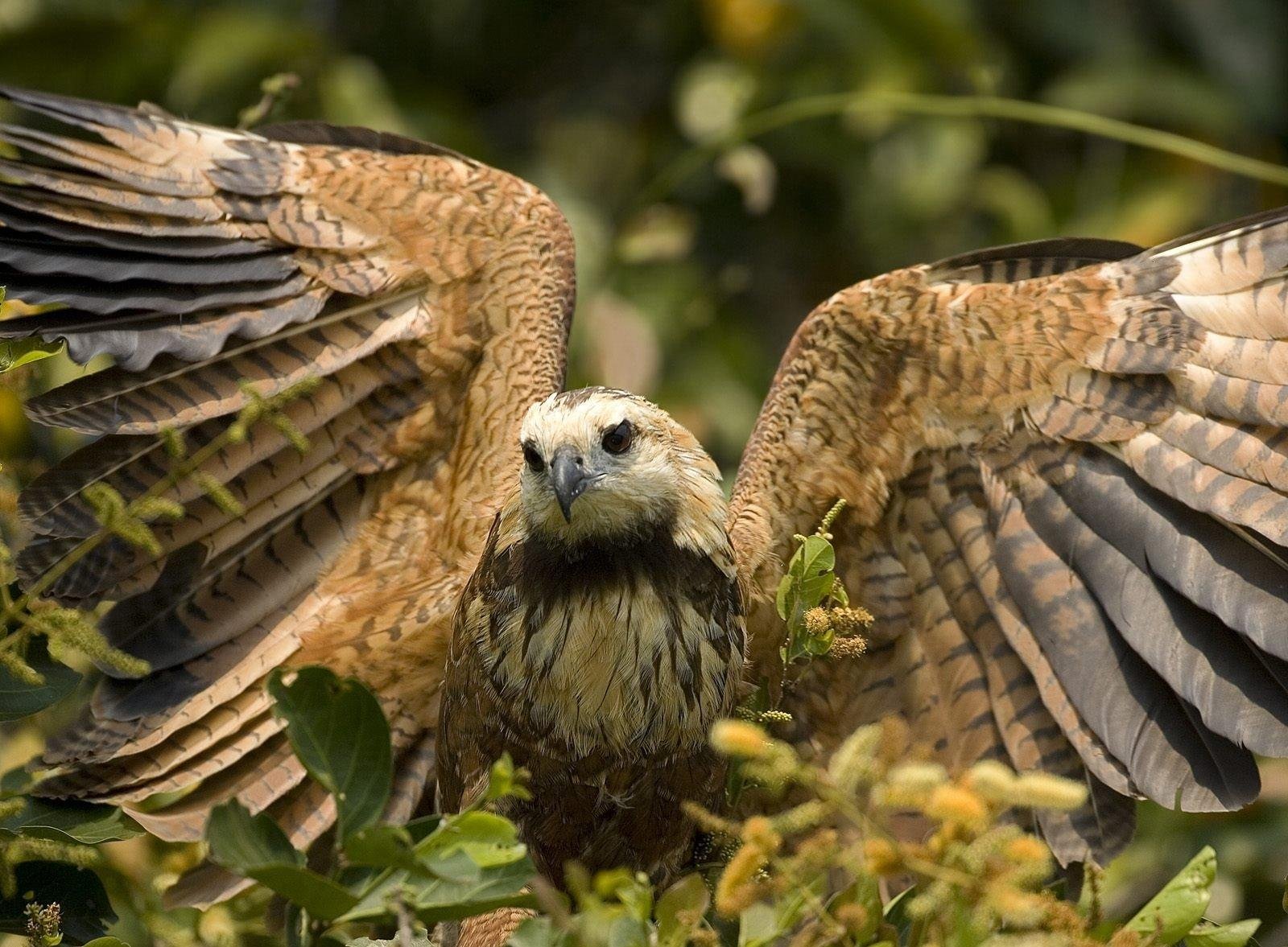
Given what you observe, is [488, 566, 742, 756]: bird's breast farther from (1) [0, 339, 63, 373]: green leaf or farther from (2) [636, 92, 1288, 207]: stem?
(2) [636, 92, 1288, 207]: stem

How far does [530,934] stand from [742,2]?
16.0ft

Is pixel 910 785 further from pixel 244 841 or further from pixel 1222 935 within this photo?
pixel 1222 935

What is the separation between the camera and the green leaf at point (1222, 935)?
9.13 ft

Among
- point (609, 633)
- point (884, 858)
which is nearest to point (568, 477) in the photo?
point (609, 633)

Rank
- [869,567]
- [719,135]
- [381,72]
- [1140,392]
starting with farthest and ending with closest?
1. [381,72]
2. [719,135]
3. [869,567]
4. [1140,392]

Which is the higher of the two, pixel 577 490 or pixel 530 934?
pixel 577 490

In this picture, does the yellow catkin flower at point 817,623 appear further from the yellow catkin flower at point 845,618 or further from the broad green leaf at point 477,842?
the broad green leaf at point 477,842

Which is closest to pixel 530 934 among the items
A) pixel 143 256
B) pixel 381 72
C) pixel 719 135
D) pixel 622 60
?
pixel 143 256

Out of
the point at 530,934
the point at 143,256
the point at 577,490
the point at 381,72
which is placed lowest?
the point at 530,934

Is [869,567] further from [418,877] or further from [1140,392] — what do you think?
[418,877]

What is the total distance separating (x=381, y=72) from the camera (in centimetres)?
731

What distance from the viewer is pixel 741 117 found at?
6.26 m

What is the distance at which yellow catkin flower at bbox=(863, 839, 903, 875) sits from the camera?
7.01 ft

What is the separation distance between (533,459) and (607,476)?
161mm
